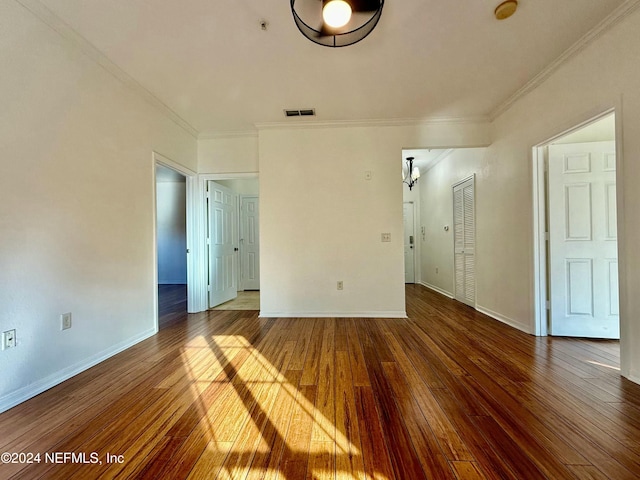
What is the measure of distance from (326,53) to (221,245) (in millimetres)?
3255

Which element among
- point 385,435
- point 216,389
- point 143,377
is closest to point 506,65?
point 385,435

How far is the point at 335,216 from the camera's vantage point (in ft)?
12.2

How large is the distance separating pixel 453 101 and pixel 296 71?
188cm

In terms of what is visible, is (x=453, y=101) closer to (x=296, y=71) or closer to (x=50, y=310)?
(x=296, y=71)

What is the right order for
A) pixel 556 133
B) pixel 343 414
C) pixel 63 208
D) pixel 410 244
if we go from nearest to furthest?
pixel 343 414 < pixel 63 208 < pixel 556 133 < pixel 410 244

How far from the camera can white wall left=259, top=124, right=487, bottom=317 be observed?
3.67 m

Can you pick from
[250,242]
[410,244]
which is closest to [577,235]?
[410,244]

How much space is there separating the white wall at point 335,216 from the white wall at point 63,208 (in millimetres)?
1513

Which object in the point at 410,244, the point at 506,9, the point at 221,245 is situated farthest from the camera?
the point at 410,244

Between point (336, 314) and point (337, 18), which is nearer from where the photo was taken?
point (337, 18)

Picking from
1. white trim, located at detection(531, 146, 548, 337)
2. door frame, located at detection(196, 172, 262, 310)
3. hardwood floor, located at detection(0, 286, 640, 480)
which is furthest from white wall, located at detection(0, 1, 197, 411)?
white trim, located at detection(531, 146, 548, 337)

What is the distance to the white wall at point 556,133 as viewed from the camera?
1878 mm

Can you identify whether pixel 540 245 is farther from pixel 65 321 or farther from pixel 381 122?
pixel 65 321

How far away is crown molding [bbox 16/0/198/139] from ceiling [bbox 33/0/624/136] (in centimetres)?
3
